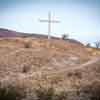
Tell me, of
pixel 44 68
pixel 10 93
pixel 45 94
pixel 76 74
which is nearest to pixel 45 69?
pixel 44 68

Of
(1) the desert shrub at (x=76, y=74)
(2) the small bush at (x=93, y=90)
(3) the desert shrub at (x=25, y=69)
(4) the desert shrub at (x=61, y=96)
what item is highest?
(3) the desert shrub at (x=25, y=69)

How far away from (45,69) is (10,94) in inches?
185

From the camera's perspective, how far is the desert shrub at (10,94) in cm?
815

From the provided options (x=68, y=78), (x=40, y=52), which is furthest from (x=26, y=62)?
(x=68, y=78)

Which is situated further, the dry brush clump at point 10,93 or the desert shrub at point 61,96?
the desert shrub at point 61,96

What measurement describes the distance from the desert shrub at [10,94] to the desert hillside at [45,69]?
0.70 metres

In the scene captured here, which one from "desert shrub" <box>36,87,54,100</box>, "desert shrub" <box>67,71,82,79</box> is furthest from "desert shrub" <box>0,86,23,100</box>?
"desert shrub" <box>67,71,82,79</box>

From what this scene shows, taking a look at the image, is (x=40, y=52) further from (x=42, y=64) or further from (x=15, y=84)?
(x=15, y=84)

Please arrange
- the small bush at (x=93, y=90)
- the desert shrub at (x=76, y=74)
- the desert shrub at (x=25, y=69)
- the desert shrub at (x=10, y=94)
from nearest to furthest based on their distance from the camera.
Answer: the desert shrub at (x=10, y=94)
the small bush at (x=93, y=90)
the desert shrub at (x=76, y=74)
the desert shrub at (x=25, y=69)

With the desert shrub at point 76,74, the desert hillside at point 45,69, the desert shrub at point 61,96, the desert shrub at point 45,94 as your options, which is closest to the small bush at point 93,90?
the desert hillside at point 45,69

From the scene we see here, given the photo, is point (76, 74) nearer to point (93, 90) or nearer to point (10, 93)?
point (93, 90)

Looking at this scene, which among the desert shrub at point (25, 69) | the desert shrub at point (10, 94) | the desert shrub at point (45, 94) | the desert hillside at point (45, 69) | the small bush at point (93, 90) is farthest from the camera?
the desert shrub at point (25, 69)

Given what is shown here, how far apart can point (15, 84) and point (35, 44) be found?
9.05 m

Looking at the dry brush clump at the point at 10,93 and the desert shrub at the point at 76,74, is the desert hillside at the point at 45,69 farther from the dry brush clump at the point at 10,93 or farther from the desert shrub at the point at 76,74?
the dry brush clump at the point at 10,93
